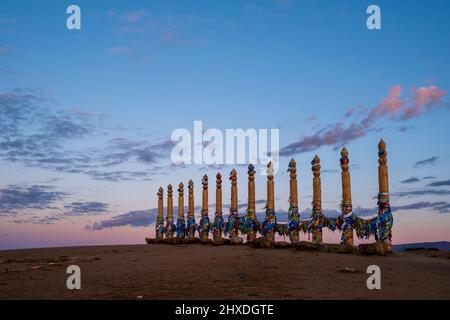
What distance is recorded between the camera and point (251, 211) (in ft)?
95.2

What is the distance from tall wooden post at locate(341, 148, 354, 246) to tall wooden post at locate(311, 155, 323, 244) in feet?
5.36

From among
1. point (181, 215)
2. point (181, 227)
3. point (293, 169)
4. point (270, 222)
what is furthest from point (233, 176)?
point (181, 227)

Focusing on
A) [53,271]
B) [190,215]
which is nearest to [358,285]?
[53,271]

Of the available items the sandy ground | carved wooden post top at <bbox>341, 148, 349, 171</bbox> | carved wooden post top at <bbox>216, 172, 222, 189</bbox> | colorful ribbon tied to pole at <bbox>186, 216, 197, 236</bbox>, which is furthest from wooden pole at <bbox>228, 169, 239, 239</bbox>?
the sandy ground

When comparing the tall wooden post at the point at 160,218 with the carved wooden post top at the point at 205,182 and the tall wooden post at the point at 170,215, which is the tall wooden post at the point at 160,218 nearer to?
the tall wooden post at the point at 170,215

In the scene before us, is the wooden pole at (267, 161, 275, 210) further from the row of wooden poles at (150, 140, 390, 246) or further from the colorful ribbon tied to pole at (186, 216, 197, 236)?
the colorful ribbon tied to pole at (186, 216, 197, 236)

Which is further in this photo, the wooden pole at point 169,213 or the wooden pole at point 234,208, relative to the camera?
the wooden pole at point 169,213

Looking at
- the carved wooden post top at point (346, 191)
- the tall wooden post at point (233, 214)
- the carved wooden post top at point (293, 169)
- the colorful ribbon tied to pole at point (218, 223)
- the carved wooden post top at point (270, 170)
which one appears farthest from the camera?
the colorful ribbon tied to pole at point (218, 223)

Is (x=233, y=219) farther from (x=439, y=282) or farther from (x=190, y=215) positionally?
(x=439, y=282)

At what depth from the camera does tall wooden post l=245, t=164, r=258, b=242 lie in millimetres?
28589

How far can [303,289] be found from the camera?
9.95 metres

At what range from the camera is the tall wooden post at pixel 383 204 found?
19.2 m

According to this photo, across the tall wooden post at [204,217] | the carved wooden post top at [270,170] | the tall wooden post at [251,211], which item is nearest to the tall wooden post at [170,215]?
the tall wooden post at [204,217]

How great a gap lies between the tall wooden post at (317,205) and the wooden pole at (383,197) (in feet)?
11.9
